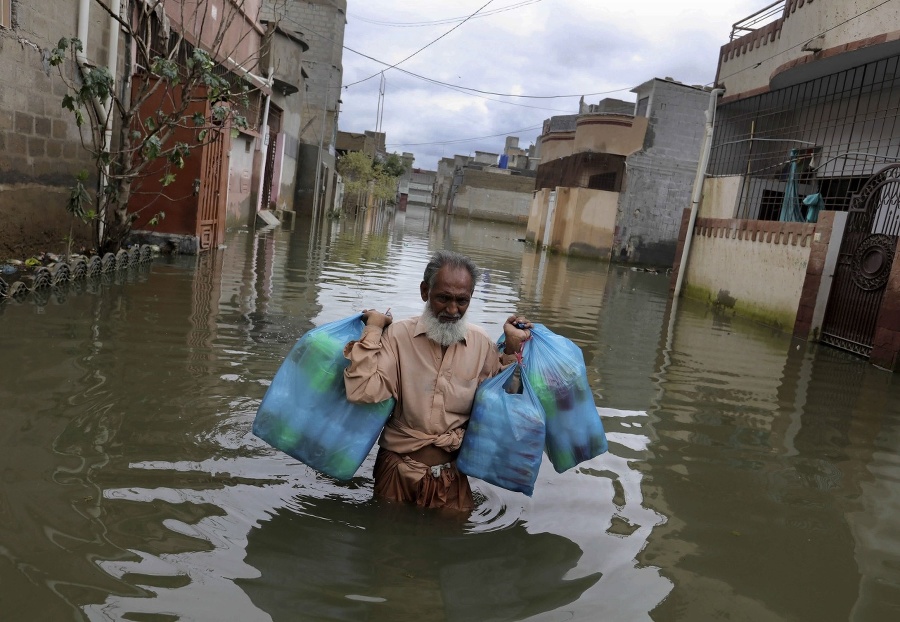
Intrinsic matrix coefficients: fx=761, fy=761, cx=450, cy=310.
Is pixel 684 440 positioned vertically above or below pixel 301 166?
below

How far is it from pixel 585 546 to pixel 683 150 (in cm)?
2495

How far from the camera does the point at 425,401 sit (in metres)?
3.53

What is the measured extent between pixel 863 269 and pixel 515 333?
8708mm

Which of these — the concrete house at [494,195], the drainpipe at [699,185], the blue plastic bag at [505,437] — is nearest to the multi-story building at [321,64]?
the drainpipe at [699,185]

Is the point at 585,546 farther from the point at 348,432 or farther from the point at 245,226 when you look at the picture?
the point at 245,226

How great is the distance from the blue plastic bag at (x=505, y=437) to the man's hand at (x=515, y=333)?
7.2 inches

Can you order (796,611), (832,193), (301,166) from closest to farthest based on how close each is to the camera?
(796,611) → (832,193) → (301,166)

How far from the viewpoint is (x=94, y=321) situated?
22.7 feet

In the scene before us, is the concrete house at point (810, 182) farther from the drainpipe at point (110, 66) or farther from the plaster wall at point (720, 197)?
the drainpipe at point (110, 66)

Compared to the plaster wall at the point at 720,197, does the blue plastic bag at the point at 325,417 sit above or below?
below

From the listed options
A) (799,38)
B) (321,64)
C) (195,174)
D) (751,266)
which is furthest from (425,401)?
(321,64)

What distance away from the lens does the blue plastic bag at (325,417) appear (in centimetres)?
351

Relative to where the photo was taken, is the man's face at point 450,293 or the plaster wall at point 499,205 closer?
the man's face at point 450,293

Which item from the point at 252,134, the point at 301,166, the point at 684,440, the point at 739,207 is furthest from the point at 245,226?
the point at 684,440
